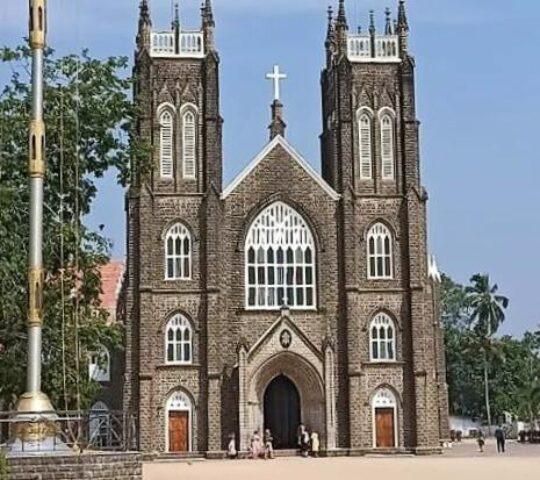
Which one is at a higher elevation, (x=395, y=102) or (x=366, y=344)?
(x=395, y=102)

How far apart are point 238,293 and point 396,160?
8.38 meters

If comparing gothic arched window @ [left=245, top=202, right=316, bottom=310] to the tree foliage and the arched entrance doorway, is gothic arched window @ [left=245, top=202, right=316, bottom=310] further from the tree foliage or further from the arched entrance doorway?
the tree foliage

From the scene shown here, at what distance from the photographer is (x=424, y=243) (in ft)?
160

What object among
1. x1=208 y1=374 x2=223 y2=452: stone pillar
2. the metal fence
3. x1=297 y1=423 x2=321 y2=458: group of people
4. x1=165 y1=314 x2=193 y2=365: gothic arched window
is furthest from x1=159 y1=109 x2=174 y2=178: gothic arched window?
the metal fence

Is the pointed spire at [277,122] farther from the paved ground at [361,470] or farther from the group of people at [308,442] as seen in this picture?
the paved ground at [361,470]

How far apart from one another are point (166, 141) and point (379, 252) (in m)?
9.54

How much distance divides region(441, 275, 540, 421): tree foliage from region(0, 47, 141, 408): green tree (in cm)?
6147

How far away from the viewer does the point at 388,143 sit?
49344 millimetres

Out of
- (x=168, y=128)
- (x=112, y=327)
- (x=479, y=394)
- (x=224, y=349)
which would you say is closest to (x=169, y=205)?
(x=168, y=128)

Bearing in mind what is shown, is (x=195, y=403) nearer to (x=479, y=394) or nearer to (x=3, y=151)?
(x=3, y=151)

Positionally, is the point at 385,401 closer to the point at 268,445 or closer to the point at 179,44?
the point at 268,445

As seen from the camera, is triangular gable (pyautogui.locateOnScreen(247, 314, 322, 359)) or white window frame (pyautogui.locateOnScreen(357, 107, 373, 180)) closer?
triangular gable (pyautogui.locateOnScreen(247, 314, 322, 359))

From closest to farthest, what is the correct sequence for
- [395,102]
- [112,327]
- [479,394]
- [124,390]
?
[112,327]
[124,390]
[395,102]
[479,394]

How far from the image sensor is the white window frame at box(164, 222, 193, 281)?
47469mm
